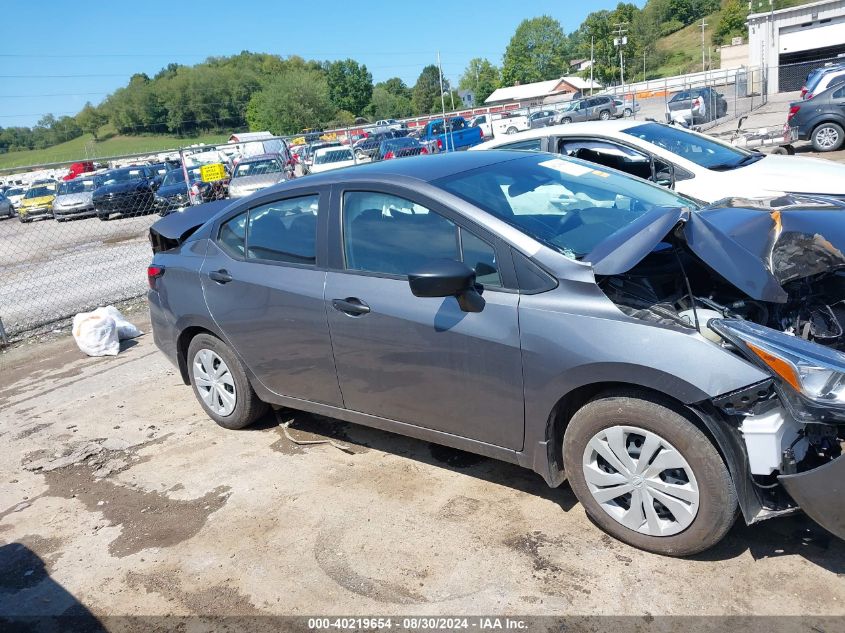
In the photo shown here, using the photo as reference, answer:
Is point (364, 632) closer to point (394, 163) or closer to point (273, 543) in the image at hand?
point (273, 543)

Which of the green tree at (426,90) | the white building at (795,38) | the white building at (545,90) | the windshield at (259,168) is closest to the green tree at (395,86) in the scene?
the green tree at (426,90)

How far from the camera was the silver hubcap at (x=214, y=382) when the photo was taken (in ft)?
15.7

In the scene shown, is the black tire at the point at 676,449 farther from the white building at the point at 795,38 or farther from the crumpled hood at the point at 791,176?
the white building at the point at 795,38

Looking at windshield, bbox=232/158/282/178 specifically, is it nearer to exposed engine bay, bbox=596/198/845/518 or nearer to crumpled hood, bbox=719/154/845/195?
crumpled hood, bbox=719/154/845/195

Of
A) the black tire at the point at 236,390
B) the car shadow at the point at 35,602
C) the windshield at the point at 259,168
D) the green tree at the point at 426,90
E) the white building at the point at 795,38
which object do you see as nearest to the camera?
the car shadow at the point at 35,602

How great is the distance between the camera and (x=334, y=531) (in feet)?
11.8

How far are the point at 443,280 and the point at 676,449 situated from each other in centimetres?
121

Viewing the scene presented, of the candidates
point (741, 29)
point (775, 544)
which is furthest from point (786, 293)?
point (741, 29)

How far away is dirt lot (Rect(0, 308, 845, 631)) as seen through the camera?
2.91 m

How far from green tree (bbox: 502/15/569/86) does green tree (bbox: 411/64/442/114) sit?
14.1 metres

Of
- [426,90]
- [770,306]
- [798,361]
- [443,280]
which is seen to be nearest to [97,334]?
[443,280]

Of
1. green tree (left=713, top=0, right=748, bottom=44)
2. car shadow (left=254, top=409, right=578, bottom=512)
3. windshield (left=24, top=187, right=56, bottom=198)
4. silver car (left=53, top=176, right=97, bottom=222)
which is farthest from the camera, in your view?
green tree (left=713, top=0, right=748, bottom=44)

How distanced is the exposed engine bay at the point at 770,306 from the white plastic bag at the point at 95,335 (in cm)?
581

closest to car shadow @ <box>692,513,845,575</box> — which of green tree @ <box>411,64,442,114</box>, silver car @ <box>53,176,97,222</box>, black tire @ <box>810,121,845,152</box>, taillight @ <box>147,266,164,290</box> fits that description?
taillight @ <box>147,266,164,290</box>
